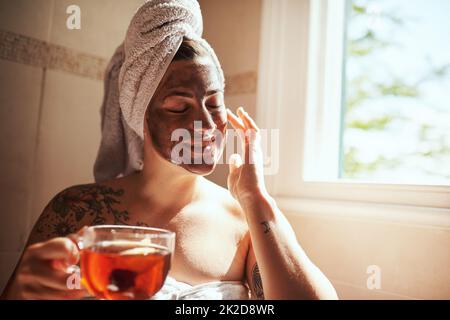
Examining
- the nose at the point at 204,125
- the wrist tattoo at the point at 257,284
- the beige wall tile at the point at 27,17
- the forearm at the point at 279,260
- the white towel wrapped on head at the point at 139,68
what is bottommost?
the wrist tattoo at the point at 257,284

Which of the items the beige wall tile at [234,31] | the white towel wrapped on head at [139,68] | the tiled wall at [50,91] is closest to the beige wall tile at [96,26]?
the tiled wall at [50,91]

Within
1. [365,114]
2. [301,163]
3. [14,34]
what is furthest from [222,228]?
[14,34]

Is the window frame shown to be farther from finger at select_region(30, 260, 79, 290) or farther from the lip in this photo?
finger at select_region(30, 260, 79, 290)

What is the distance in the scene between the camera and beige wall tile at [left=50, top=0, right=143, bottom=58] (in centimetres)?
129

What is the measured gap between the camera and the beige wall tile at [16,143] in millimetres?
1192

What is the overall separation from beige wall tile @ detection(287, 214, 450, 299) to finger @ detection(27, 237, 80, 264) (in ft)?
2.44

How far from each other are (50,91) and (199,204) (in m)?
0.72

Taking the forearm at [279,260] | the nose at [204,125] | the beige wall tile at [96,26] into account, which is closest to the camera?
the forearm at [279,260]

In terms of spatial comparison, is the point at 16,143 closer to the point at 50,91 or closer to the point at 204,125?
the point at 50,91

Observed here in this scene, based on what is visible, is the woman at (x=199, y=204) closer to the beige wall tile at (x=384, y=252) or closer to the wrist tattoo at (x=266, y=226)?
the wrist tattoo at (x=266, y=226)

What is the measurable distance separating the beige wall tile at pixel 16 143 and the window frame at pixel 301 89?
2.50 feet

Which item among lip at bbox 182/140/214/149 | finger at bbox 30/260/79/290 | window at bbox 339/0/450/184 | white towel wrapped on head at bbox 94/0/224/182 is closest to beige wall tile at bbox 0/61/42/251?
white towel wrapped on head at bbox 94/0/224/182

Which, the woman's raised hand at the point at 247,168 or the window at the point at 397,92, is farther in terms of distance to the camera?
the window at the point at 397,92

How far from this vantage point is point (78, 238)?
0.50 m
